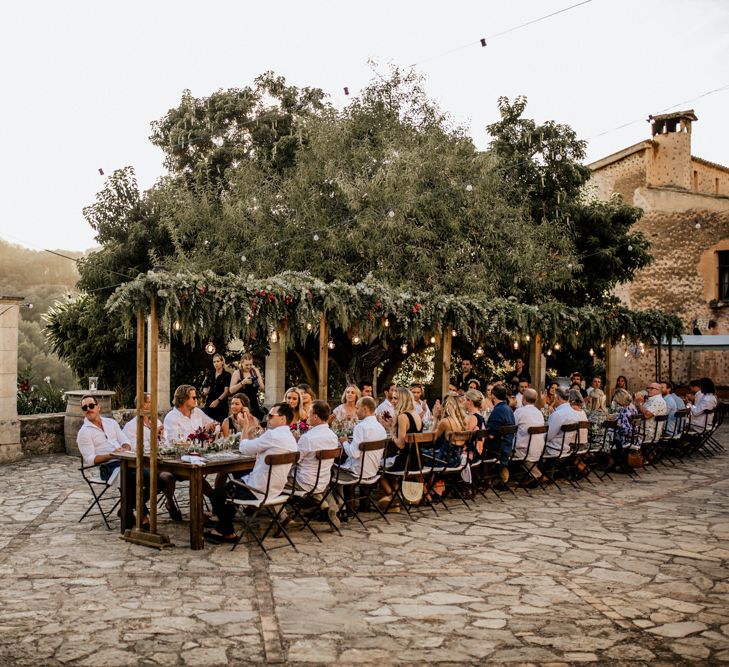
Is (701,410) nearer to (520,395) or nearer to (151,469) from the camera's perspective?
(520,395)

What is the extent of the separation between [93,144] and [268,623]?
44.5ft

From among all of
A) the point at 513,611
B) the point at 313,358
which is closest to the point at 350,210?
the point at 313,358

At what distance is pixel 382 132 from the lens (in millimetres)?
16422

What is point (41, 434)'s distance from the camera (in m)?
12.5

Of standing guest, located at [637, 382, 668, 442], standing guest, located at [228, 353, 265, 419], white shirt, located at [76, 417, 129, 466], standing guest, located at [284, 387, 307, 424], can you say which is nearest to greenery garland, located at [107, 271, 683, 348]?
standing guest, located at [228, 353, 265, 419]

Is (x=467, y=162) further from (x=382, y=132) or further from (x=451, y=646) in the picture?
(x=451, y=646)

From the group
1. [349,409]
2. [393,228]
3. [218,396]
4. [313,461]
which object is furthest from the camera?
[393,228]

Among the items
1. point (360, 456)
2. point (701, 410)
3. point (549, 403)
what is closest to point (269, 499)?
point (360, 456)

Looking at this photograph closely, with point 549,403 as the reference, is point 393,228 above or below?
above

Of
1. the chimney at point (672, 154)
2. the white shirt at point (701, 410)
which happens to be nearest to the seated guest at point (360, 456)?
the white shirt at point (701, 410)

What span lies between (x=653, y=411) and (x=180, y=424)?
23.9 ft

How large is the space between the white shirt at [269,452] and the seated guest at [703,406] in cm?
915

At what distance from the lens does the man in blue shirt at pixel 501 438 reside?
30.5 feet

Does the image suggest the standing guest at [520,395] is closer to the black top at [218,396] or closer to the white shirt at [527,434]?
the white shirt at [527,434]
